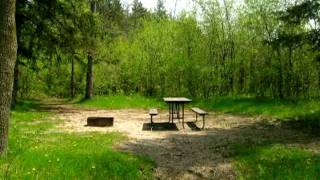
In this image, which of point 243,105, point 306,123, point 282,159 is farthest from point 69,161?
point 243,105

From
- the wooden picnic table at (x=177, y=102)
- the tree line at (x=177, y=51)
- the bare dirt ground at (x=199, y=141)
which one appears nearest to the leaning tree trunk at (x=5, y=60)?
the bare dirt ground at (x=199, y=141)

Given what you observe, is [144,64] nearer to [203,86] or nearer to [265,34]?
[203,86]

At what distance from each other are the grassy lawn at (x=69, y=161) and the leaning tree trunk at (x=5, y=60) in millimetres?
687

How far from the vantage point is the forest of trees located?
91.4 feet

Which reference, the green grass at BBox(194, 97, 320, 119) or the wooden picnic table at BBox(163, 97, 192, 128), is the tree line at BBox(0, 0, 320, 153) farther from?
the wooden picnic table at BBox(163, 97, 192, 128)

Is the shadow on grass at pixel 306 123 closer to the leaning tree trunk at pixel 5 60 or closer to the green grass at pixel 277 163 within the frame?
the green grass at pixel 277 163

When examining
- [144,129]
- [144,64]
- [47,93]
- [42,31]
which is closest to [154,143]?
[144,129]

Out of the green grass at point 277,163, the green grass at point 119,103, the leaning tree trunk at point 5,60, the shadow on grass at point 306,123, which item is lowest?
the green grass at point 277,163

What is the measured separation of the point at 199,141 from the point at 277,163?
465cm

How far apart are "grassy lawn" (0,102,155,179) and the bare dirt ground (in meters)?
0.63

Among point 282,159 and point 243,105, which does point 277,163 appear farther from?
point 243,105

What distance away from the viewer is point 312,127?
18578 mm

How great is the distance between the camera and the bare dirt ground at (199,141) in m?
11.6

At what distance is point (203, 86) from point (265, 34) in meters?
7.99
